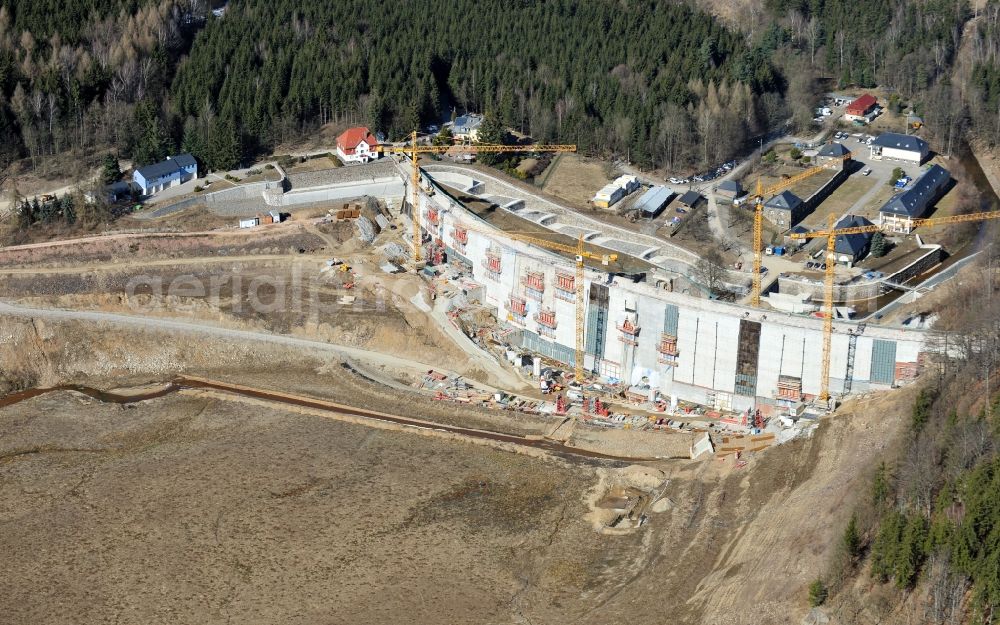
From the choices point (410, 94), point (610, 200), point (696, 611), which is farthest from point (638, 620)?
point (410, 94)

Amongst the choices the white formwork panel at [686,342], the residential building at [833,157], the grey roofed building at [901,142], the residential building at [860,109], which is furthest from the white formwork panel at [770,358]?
the residential building at [860,109]

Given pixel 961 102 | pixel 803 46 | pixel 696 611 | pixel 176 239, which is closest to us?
pixel 696 611

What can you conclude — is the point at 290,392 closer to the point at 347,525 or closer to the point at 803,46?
the point at 347,525

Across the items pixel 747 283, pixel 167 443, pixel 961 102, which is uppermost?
pixel 961 102

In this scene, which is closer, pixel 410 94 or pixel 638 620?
pixel 638 620

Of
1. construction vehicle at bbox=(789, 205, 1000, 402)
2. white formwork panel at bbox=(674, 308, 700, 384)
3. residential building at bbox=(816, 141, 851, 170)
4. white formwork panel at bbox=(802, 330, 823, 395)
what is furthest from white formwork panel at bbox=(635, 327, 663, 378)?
residential building at bbox=(816, 141, 851, 170)

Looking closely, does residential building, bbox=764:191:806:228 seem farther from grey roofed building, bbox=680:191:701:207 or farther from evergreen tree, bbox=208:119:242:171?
evergreen tree, bbox=208:119:242:171
